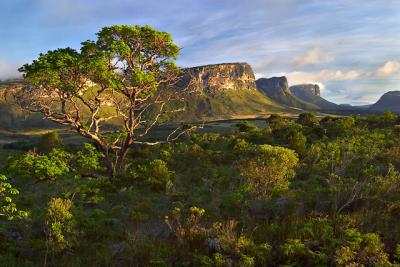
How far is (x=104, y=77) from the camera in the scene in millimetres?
16125

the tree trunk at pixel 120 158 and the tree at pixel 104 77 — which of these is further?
the tree trunk at pixel 120 158

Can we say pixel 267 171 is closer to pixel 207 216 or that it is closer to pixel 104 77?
pixel 207 216

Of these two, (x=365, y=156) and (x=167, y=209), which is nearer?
(x=167, y=209)

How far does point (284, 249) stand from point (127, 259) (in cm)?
327

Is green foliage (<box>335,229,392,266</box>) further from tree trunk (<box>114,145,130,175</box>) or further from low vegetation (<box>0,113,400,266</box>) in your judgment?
tree trunk (<box>114,145,130,175</box>)

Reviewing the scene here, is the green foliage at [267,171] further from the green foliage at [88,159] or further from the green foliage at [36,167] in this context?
the green foliage at [36,167]

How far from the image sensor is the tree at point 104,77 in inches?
625

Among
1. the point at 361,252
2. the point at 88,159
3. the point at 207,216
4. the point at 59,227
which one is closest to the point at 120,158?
the point at 88,159

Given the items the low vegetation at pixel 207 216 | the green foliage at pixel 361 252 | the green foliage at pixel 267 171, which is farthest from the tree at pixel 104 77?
the green foliage at pixel 361 252

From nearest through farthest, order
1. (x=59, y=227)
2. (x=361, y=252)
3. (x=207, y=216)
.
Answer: (x=361, y=252) < (x=59, y=227) < (x=207, y=216)

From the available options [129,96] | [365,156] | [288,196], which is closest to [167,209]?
[288,196]

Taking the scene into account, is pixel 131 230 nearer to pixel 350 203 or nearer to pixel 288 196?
pixel 288 196

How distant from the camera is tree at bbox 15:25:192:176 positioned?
1588 centimetres

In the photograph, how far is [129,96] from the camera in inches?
707
